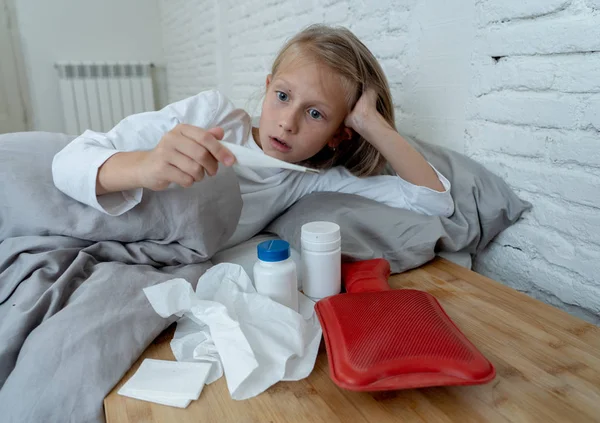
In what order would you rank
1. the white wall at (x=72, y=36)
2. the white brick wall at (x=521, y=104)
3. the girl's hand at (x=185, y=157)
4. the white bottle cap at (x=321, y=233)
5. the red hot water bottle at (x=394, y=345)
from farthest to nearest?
the white wall at (x=72, y=36), the white brick wall at (x=521, y=104), the white bottle cap at (x=321, y=233), the girl's hand at (x=185, y=157), the red hot water bottle at (x=394, y=345)

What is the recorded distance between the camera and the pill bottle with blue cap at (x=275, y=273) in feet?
1.96

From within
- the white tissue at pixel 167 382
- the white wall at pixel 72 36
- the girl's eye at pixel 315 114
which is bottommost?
the white tissue at pixel 167 382

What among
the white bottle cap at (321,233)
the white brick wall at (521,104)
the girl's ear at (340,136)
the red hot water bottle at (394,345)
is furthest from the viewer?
the girl's ear at (340,136)

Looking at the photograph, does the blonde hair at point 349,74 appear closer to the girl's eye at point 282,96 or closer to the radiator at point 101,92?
the girl's eye at point 282,96

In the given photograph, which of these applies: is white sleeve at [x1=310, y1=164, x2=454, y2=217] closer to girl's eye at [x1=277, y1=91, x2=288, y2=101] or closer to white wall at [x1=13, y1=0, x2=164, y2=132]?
girl's eye at [x1=277, y1=91, x2=288, y2=101]

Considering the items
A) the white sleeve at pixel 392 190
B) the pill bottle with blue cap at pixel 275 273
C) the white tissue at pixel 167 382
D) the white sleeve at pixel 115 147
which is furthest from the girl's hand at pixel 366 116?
the white tissue at pixel 167 382

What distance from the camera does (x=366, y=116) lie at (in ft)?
3.01

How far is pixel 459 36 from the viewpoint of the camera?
965 mm

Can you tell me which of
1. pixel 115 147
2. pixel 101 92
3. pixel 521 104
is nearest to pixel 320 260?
pixel 115 147

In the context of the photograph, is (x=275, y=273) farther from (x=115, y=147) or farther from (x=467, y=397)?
(x=115, y=147)

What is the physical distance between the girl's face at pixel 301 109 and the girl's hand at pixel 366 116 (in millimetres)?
22

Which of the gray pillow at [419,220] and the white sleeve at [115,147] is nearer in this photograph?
the white sleeve at [115,147]

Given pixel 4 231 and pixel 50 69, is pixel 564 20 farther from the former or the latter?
Answer: pixel 50 69

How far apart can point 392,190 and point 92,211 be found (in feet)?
2.03
